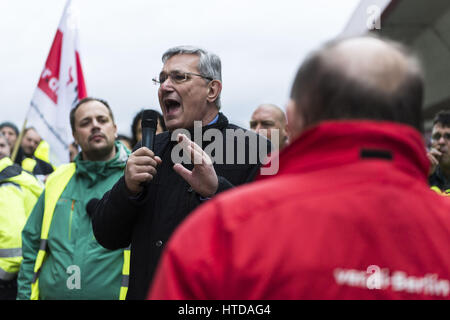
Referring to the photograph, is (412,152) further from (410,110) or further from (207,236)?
(207,236)

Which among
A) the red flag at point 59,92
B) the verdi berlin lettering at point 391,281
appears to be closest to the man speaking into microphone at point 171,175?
the verdi berlin lettering at point 391,281

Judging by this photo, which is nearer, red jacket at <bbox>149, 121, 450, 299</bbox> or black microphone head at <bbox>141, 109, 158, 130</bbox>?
red jacket at <bbox>149, 121, 450, 299</bbox>

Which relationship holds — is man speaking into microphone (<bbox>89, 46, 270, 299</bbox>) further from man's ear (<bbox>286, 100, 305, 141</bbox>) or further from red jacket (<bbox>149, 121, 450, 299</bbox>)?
red jacket (<bbox>149, 121, 450, 299</bbox>)

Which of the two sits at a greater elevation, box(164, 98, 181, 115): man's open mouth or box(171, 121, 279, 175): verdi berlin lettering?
box(164, 98, 181, 115): man's open mouth

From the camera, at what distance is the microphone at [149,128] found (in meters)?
2.99

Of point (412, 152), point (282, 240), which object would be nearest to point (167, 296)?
point (282, 240)

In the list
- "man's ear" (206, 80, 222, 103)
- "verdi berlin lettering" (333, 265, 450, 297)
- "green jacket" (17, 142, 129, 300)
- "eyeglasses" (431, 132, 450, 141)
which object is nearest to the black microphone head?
"man's ear" (206, 80, 222, 103)

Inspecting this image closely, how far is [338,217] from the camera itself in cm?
131

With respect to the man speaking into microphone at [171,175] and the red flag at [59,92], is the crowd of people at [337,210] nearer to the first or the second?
the man speaking into microphone at [171,175]

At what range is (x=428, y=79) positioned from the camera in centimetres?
1762

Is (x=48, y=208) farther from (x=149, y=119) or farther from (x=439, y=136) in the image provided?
(x=439, y=136)

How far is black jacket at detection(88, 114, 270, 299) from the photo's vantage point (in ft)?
9.45

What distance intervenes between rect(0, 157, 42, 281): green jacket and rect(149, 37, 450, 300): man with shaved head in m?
3.80

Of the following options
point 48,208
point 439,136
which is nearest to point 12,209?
point 48,208
